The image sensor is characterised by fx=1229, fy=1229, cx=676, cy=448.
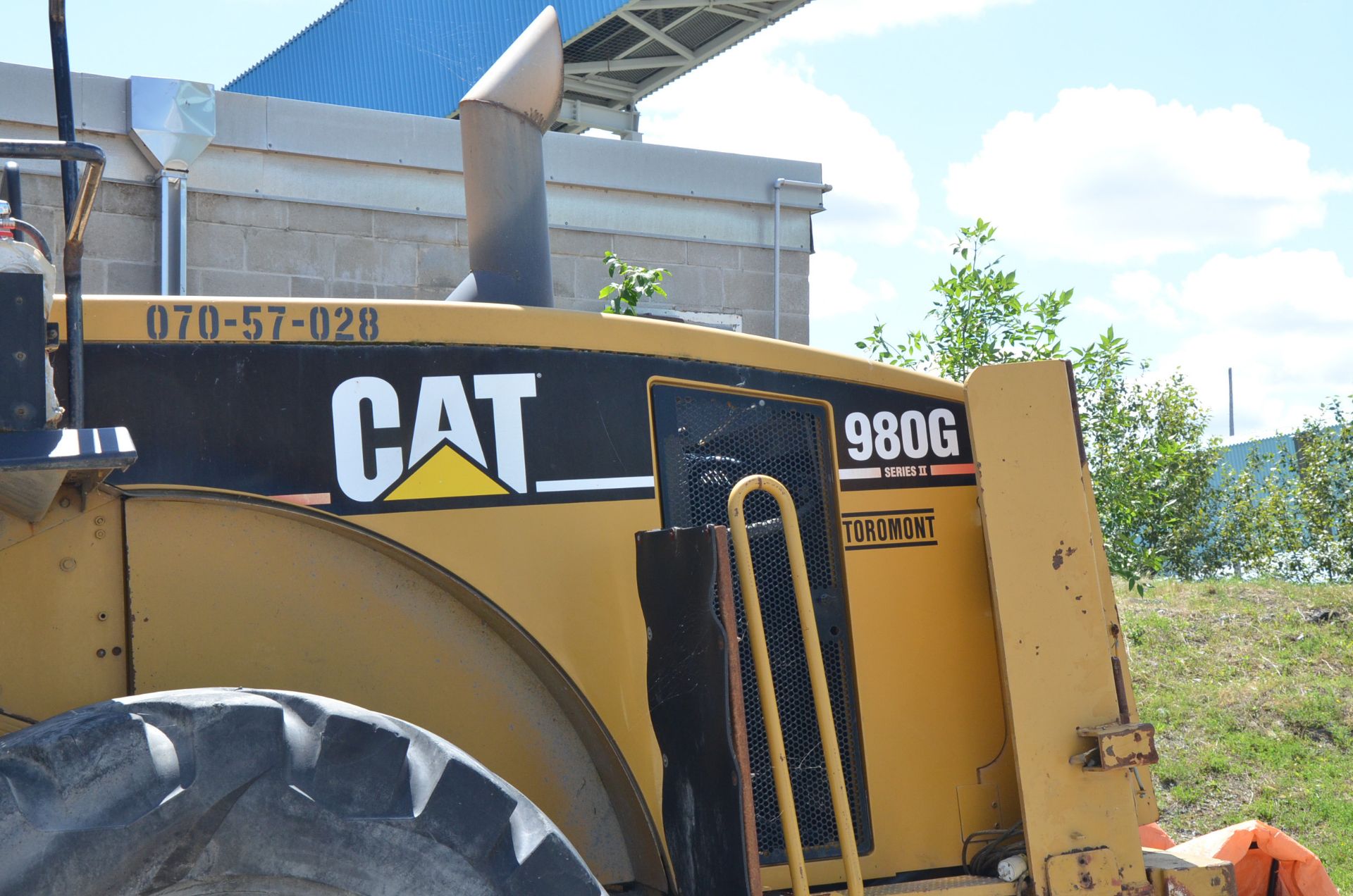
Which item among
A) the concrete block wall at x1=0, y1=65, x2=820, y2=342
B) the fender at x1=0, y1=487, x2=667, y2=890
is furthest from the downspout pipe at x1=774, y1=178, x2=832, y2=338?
the fender at x1=0, y1=487, x2=667, y2=890

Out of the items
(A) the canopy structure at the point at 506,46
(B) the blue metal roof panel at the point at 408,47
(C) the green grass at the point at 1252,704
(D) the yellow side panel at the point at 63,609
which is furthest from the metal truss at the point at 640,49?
(D) the yellow side panel at the point at 63,609

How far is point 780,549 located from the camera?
3.08 m

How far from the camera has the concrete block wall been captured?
22.3 feet

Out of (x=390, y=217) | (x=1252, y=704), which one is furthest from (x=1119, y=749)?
(x=1252, y=704)

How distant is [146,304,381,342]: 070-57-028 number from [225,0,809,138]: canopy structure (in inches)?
401

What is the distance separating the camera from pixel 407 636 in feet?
8.87

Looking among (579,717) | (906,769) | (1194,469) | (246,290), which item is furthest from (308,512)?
(1194,469)

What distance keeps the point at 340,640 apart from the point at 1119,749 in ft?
6.11

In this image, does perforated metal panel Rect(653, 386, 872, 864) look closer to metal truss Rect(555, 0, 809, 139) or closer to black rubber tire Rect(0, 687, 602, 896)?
black rubber tire Rect(0, 687, 602, 896)

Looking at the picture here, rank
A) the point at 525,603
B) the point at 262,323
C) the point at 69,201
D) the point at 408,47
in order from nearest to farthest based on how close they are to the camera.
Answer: the point at 69,201 → the point at 262,323 → the point at 525,603 → the point at 408,47

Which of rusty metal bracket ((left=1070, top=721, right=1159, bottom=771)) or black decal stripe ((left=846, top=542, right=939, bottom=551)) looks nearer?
rusty metal bracket ((left=1070, top=721, right=1159, bottom=771))

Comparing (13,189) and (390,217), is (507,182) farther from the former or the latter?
(390,217)

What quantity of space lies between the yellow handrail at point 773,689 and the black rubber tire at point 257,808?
690mm

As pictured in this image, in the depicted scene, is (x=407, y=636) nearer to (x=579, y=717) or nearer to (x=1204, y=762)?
(x=579, y=717)
